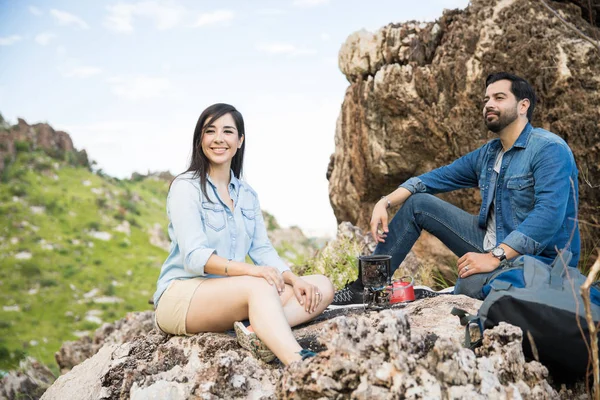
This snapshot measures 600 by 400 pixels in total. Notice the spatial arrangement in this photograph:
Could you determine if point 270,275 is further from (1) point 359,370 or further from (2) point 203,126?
(2) point 203,126

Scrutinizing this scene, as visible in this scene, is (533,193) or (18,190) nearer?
(533,193)

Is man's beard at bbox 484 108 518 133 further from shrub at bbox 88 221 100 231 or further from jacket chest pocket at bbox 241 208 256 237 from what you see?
shrub at bbox 88 221 100 231

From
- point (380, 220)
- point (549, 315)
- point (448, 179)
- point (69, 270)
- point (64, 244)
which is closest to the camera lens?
point (549, 315)

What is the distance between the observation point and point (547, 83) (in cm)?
446

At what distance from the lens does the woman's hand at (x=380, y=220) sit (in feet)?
12.0

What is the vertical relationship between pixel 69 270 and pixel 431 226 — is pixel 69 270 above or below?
below

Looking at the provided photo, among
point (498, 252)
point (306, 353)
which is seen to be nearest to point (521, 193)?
point (498, 252)

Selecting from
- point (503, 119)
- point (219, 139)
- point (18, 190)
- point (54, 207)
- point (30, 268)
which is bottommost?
point (30, 268)

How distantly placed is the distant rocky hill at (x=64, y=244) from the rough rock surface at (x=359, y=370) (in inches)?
343

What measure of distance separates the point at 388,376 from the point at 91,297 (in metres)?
14.2

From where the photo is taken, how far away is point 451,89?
5.06 metres

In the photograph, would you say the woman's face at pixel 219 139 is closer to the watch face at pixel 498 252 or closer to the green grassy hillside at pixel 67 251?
the watch face at pixel 498 252

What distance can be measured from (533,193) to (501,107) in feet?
1.95

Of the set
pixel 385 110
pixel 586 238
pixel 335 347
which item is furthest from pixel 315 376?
pixel 385 110
